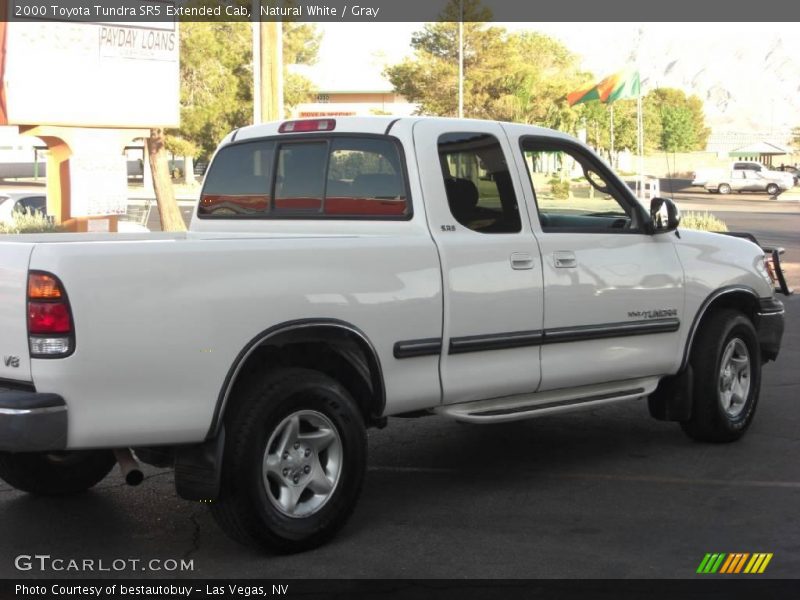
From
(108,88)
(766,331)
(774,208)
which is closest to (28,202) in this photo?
(108,88)

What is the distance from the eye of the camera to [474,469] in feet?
23.6

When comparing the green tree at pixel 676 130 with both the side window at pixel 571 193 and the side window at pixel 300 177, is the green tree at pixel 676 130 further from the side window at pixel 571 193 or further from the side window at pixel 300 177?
the side window at pixel 300 177

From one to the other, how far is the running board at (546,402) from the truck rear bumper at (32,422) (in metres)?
2.08

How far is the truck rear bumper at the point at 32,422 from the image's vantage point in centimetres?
477

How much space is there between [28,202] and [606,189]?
20970mm

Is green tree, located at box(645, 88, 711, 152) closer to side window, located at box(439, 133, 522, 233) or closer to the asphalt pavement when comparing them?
the asphalt pavement

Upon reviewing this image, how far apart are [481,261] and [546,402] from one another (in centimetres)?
99

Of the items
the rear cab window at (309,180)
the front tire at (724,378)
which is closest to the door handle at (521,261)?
the rear cab window at (309,180)

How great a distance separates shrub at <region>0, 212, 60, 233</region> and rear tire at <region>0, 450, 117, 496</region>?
15.8 metres

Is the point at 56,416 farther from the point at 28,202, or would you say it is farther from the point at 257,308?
the point at 28,202

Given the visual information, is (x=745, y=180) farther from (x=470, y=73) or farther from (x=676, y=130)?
(x=676, y=130)

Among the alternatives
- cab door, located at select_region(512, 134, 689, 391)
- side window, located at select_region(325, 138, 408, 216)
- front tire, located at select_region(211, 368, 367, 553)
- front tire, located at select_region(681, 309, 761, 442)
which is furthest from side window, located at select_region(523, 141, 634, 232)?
front tire, located at select_region(211, 368, 367, 553)

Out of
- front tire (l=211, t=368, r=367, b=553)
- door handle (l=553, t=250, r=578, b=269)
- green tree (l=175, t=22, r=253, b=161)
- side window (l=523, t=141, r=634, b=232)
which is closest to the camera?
front tire (l=211, t=368, r=367, b=553)

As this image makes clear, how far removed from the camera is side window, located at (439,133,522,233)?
6359mm
